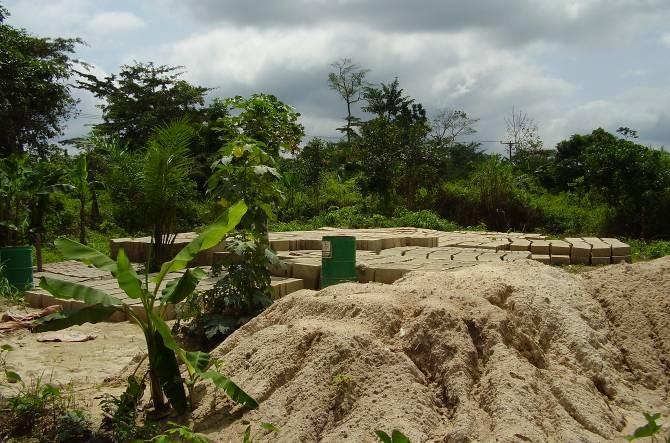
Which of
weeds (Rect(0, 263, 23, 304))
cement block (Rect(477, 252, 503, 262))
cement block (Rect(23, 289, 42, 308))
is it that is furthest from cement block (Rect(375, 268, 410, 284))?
weeds (Rect(0, 263, 23, 304))

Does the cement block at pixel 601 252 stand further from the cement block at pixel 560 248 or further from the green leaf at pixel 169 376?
the green leaf at pixel 169 376

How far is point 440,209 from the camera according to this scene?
14922mm

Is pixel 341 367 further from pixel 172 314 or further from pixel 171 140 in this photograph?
pixel 171 140

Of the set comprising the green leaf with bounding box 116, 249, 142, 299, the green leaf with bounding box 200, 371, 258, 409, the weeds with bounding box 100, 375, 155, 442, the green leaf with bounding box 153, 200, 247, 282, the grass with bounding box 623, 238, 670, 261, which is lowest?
the weeds with bounding box 100, 375, 155, 442

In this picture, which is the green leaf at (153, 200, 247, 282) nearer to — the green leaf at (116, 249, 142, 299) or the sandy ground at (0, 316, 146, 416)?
the green leaf at (116, 249, 142, 299)

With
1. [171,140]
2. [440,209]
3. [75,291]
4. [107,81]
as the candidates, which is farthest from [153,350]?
[107,81]

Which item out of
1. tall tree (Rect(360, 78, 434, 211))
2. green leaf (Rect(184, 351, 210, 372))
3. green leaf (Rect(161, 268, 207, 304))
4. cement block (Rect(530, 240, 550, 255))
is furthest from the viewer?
tall tree (Rect(360, 78, 434, 211))

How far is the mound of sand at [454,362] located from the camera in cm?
243

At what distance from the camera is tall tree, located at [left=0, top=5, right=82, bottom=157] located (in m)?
12.4

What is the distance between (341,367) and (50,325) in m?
1.49

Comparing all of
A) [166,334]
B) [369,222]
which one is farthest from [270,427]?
[369,222]

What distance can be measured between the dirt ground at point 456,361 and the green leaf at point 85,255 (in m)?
0.81

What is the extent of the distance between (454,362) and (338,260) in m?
2.62

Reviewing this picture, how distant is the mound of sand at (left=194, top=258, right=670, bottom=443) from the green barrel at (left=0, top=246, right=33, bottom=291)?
4.56 m
